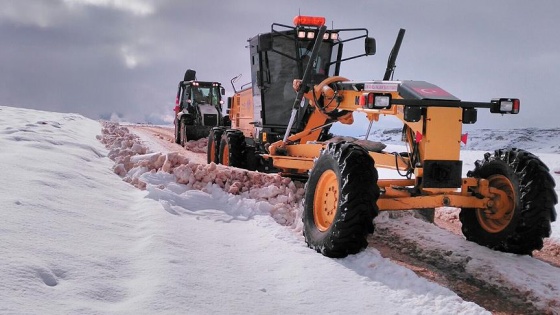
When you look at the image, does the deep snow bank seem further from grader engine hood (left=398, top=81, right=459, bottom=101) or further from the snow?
grader engine hood (left=398, top=81, right=459, bottom=101)

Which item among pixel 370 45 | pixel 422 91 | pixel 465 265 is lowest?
pixel 465 265

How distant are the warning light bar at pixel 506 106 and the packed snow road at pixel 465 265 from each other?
1.42 metres

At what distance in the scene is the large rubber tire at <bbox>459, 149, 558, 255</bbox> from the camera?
14.5ft

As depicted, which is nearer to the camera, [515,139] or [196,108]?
[196,108]

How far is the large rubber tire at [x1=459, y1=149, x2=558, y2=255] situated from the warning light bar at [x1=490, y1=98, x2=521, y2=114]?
16.2 inches

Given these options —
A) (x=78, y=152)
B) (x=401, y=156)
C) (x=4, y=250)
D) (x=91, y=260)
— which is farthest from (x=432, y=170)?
(x=78, y=152)

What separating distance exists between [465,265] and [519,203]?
826mm

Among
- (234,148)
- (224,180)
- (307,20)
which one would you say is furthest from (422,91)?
(234,148)

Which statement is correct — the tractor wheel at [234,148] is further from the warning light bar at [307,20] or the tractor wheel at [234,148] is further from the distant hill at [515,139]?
the distant hill at [515,139]

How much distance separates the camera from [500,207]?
4.79 m

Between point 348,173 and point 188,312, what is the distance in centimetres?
192

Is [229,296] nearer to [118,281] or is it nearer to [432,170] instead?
[118,281]

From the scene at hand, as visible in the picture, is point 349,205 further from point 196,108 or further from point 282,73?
point 196,108

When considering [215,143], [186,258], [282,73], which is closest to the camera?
[186,258]
